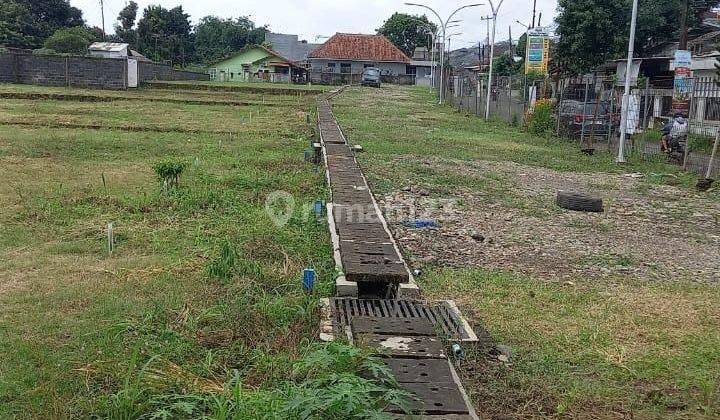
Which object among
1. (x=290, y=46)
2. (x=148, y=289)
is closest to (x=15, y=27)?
(x=290, y=46)

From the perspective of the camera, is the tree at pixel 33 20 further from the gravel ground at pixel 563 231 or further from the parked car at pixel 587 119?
the gravel ground at pixel 563 231

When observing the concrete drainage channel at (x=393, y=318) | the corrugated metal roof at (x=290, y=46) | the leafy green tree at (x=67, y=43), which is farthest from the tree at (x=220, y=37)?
the concrete drainage channel at (x=393, y=318)

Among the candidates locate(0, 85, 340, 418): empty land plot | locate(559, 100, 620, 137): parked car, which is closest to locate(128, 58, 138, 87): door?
locate(559, 100, 620, 137): parked car

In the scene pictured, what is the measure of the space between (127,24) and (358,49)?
876 inches

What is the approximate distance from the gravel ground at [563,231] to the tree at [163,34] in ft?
187

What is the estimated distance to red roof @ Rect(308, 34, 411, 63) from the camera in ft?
216

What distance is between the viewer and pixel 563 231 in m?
7.48

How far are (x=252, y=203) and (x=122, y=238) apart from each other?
2.03m

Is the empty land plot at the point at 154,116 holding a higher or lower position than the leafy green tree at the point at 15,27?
lower

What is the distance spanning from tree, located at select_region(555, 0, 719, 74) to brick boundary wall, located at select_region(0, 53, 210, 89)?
2237cm

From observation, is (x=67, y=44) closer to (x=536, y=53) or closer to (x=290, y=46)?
(x=536, y=53)

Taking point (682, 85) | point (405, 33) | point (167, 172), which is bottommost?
point (167, 172)

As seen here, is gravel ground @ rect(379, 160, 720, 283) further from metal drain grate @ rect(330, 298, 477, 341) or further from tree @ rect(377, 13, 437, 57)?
tree @ rect(377, 13, 437, 57)

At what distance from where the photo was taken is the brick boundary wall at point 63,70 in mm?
33562
